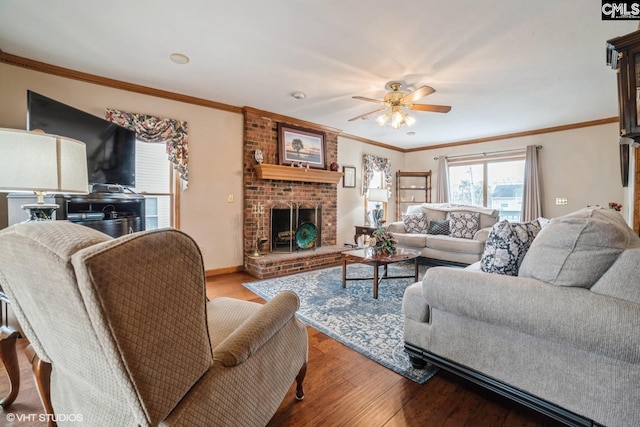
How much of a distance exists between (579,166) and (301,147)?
4.92 metres

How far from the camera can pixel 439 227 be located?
4840 mm

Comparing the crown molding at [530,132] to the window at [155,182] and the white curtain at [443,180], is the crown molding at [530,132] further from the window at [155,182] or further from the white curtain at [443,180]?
the window at [155,182]

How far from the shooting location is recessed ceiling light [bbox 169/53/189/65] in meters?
2.64

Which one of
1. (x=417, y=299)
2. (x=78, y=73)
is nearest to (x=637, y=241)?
(x=417, y=299)

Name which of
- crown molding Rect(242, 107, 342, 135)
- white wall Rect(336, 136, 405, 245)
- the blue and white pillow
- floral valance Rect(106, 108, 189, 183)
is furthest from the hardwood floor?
white wall Rect(336, 136, 405, 245)

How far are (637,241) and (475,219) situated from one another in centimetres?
338

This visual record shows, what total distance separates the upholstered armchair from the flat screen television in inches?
89.5

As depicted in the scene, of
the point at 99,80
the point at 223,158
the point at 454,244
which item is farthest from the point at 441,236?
the point at 99,80

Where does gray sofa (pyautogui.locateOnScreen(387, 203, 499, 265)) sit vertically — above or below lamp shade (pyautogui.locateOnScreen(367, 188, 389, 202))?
below

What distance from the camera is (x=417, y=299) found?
174 centimetres

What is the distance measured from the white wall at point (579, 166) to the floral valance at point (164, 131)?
601cm

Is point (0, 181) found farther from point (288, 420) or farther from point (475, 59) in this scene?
point (475, 59)

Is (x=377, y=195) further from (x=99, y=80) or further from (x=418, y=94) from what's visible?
(x=99, y=80)

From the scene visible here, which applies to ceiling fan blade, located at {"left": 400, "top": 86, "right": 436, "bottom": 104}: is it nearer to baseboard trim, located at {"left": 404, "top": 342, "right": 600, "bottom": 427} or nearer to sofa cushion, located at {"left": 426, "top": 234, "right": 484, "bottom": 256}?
sofa cushion, located at {"left": 426, "top": 234, "right": 484, "bottom": 256}
